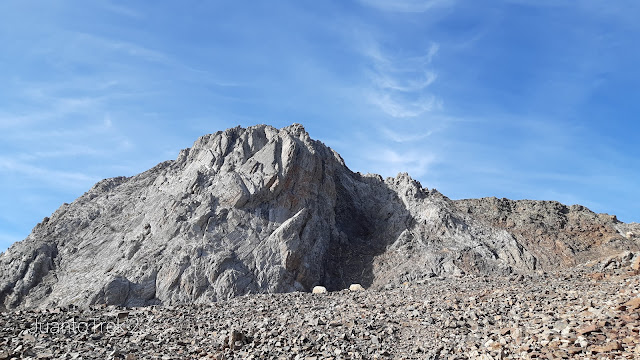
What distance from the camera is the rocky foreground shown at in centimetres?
1399

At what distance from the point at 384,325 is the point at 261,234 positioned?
16660 mm

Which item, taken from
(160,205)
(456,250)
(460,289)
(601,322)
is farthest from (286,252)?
(601,322)

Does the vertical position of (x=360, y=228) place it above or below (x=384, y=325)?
above

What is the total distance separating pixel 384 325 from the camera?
666 inches

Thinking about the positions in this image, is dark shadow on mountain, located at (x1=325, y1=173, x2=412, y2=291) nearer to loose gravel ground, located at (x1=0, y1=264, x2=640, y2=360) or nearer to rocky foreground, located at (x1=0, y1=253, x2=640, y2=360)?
rocky foreground, located at (x1=0, y1=253, x2=640, y2=360)

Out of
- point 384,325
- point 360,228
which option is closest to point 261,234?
point 360,228

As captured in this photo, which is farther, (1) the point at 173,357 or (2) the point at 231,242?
(2) the point at 231,242

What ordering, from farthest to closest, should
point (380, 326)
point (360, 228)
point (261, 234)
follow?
point (360, 228)
point (261, 234)
point (380, 326)

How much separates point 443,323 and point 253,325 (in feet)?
19.3

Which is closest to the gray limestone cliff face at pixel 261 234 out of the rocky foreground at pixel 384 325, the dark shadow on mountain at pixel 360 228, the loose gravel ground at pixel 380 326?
the dark shadow on mountain at pixel 360 228

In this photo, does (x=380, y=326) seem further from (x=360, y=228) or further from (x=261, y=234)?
(x=360, y=228)

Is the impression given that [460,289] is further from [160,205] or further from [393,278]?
[160,205]

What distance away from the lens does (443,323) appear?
16391mm

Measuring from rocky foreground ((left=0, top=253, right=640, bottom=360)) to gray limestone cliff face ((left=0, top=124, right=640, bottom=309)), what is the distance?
28.9ft
